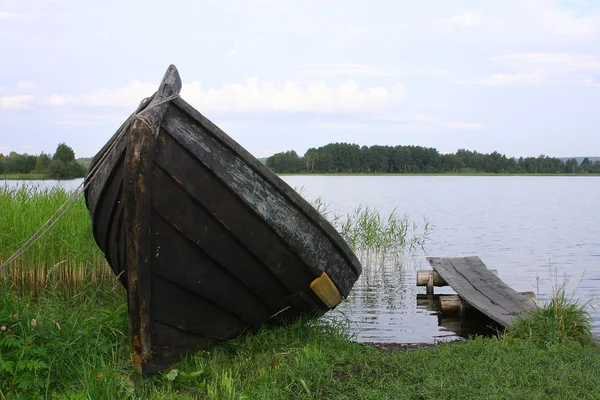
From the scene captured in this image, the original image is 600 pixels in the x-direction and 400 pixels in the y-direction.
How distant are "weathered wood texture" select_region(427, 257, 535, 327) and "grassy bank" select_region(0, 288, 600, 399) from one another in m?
1.97

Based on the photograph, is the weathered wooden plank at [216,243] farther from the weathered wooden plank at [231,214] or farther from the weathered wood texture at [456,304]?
the weathered wood texture at [456,304]

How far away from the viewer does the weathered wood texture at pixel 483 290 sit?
25.2ft

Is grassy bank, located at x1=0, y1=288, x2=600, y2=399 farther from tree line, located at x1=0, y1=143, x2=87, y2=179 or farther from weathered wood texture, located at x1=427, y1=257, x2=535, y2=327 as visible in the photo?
tree line, located at x1=0, y1=143, x2=87, y2=179

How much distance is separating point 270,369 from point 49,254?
4168mm

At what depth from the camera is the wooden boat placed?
13.6ft

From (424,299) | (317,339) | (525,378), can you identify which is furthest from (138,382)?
(424,299)

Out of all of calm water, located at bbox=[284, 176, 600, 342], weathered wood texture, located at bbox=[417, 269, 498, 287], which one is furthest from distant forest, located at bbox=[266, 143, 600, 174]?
weathered wood texture, located at bbox=[417, 269, 498, 287]

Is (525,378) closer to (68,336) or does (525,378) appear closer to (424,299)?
(68,336)

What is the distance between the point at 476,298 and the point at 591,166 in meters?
94.7

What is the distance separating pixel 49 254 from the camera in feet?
25.0

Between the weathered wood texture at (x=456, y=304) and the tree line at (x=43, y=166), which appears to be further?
the tree line at (x=43, y=166)

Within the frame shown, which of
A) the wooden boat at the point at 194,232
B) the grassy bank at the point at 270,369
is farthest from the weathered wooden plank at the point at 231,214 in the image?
the grassy bank at the point at 270,369

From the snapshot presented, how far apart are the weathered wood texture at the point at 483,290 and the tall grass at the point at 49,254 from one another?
5121mm

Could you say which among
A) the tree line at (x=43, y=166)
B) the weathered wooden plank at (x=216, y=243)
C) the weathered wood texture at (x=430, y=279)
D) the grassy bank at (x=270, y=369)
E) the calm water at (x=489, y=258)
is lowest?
the calm water at (x=489, y=258)
